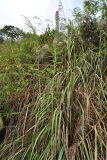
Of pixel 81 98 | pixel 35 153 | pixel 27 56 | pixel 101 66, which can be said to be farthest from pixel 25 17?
pixel 35 153

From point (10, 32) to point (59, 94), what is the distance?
11.7 ft

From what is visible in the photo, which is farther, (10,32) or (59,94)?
(10,32)

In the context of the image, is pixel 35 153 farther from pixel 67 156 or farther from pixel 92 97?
pixel 92 97

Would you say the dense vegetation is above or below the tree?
below

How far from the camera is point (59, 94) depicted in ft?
13.9

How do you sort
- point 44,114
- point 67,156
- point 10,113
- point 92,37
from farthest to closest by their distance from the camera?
point 92,37 → point 10,113 → point 44,114 → point 67,156

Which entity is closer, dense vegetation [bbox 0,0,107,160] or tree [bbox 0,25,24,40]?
dense vegetation [bbox 0,0,107,160]

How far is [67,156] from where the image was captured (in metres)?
3.65

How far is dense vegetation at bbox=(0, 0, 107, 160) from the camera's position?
12.5 feet

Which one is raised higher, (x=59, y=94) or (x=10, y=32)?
(x=10, y=32)

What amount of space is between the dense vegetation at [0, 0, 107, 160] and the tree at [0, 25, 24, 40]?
151 centimetres

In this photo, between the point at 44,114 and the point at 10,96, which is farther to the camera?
the point at 10,96

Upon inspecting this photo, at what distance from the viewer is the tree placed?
7.20 meters

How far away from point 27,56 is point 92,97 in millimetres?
1400
